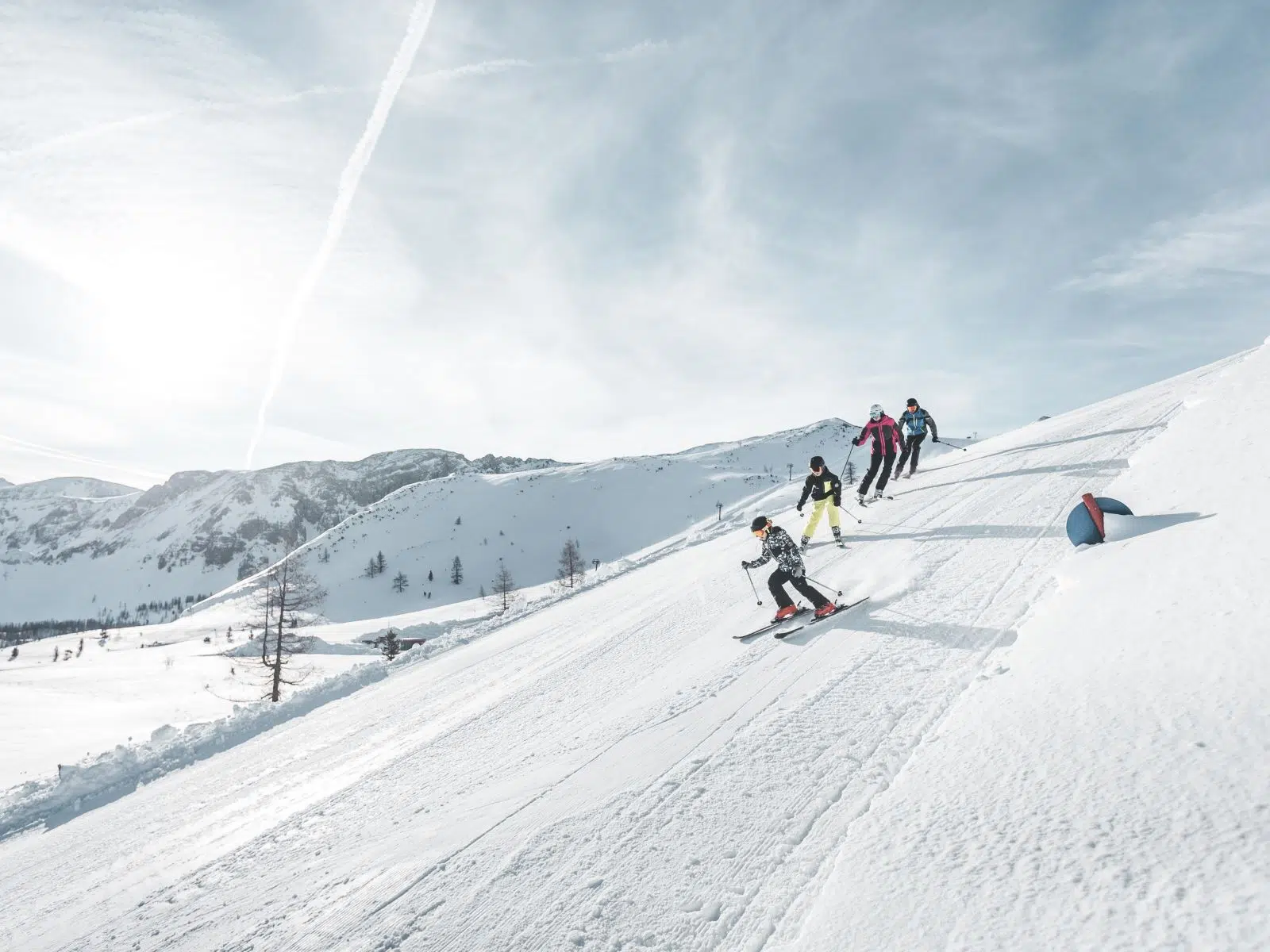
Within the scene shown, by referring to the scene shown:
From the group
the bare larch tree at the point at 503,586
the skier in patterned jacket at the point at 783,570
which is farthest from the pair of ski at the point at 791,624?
the bare larch tree at the point at 503,586

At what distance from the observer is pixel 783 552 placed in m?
8.79

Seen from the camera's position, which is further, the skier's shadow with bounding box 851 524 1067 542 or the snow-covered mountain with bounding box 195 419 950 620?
the snow-covered mountain with bounding box 195 419 950 620

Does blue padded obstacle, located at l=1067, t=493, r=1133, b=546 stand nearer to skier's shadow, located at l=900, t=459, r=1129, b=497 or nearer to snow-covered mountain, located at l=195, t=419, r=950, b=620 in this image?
skier's shadow, located at l=900, t=459, r=1129, b=497

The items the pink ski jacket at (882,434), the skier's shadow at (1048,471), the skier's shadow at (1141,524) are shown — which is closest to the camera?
the skier's shadow at (1141,524)

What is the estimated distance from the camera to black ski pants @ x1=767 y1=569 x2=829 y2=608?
8.25 meters

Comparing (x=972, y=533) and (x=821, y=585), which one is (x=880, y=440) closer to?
(x=972, y=533)

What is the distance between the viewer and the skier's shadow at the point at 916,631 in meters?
6.07

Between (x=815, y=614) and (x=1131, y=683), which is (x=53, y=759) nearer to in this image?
(x=815, y=614)

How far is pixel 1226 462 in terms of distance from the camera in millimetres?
8047

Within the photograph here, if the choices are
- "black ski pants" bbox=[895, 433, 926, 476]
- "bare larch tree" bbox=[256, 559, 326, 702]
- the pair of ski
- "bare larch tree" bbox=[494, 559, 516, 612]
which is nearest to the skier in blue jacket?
"black ski pants" bbox=[895, 433, 926, 476]

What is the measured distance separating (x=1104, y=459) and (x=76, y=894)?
18467 mm

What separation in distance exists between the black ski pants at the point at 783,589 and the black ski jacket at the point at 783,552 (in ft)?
0.24

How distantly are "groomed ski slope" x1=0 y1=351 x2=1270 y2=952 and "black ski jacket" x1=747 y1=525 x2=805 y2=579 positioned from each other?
0.99 m

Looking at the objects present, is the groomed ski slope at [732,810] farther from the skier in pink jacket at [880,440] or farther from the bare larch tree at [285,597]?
the bare larch tree at [285,597]
